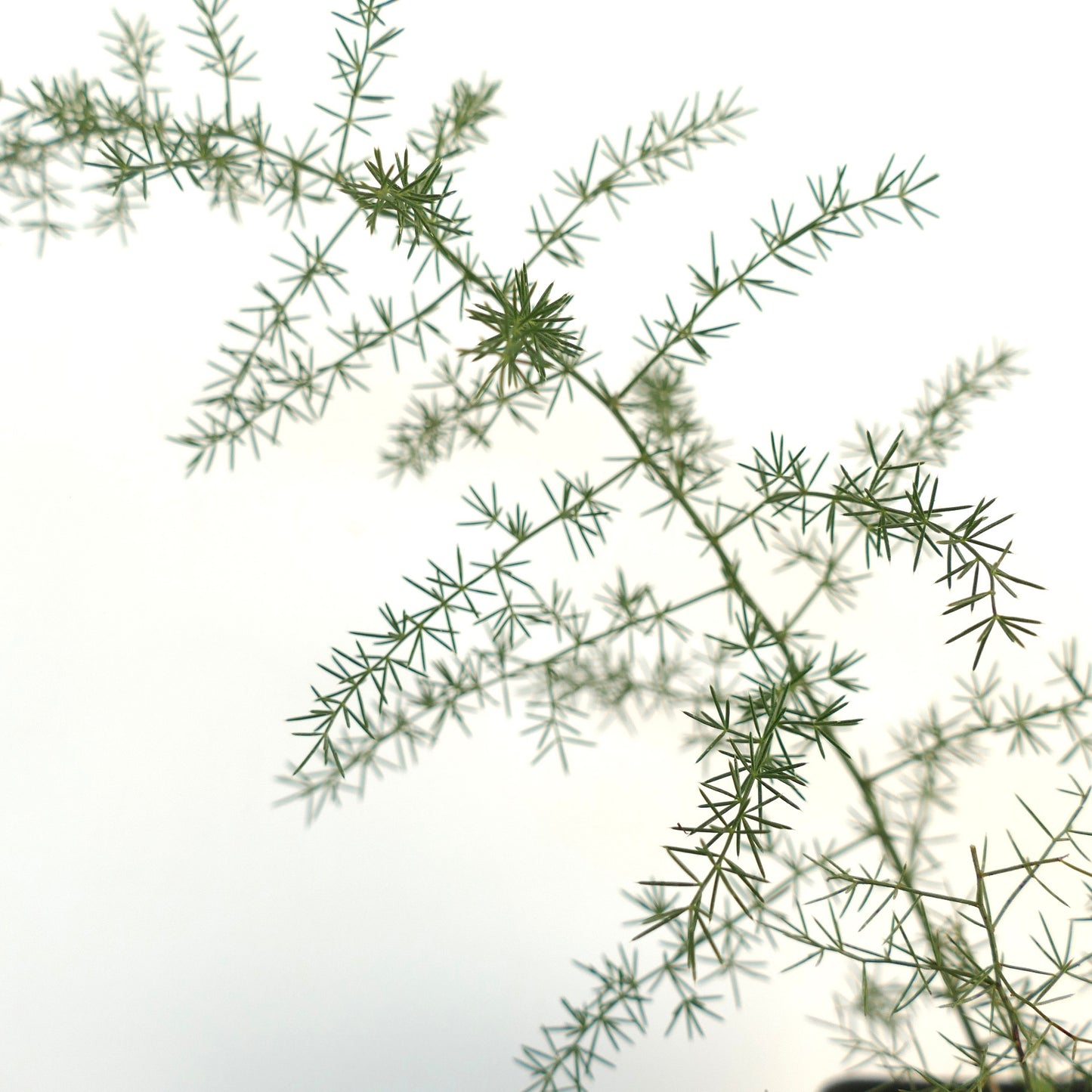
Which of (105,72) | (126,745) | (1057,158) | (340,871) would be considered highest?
(105,72)

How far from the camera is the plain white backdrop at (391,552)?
61 cm

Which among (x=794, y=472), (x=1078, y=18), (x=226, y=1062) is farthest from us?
(x=1078, y=18)

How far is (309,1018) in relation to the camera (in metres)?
0.61

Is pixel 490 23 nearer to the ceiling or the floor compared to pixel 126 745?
nearer to the ceiling

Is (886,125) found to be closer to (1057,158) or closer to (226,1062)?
(1057,158)

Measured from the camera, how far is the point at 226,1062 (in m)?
0.60

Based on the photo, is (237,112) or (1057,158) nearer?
(237,112)

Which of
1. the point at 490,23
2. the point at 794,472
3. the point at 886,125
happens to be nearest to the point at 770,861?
the point at 794,472

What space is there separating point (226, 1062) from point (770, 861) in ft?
1.41

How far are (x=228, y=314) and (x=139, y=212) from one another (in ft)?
0.33

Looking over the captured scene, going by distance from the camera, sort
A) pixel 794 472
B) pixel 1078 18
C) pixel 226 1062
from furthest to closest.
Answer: pixel 1078 18, pixel 226 1062, pixel 794 472

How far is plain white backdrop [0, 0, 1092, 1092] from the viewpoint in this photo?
0.61 m

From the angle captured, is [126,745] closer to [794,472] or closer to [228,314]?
[228,314]

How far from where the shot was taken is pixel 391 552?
0.68m
